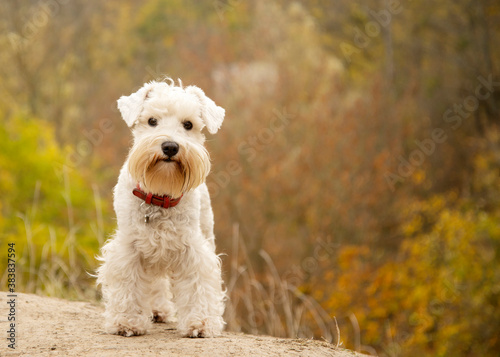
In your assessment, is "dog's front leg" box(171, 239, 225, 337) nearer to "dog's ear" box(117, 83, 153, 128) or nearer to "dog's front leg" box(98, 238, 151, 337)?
"dog's front leg" box(98, 238, 151, 337)

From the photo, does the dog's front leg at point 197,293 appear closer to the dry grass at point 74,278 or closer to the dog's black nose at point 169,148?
the dog's black nose at point 169,148

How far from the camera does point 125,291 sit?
4379 mm

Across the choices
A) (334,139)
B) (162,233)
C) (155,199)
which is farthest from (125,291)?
(334,139)

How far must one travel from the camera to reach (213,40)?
85.8 feet

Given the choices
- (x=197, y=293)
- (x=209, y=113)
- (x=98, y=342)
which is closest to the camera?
(x=98, y=342)

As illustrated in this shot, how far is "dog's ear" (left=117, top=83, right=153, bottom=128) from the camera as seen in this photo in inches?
176

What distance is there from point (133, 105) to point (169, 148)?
24.3 inches

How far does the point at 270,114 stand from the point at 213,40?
6.84 meters

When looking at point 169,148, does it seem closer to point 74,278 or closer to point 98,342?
point 98,342

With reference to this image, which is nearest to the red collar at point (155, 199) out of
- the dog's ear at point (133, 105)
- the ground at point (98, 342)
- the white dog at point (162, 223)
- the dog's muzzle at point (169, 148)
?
the white dog at point (162, 223)

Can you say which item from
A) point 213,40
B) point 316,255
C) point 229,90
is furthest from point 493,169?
point 213,40

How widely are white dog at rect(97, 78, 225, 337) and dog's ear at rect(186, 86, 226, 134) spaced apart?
0.10ft

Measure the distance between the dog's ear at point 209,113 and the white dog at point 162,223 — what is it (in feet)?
0.10

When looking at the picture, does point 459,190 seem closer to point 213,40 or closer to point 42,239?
point 213,40
